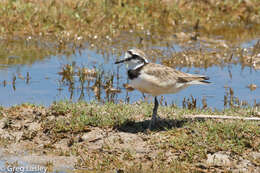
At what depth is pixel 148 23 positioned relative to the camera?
60.1 ft

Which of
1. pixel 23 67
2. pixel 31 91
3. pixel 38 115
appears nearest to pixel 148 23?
pixel 23 67

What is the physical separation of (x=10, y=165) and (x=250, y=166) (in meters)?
3.34

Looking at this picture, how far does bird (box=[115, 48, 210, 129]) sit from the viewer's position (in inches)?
327

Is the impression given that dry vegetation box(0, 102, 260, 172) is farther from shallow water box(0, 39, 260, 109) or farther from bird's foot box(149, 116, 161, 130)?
shallow water box(0, 39, 260, 109)

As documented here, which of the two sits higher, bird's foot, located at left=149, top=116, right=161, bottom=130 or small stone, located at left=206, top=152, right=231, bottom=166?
bird's foot, located at left=149, top=116, right=161, bottom=130

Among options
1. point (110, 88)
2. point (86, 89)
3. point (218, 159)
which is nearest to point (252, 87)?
point (110, 88)

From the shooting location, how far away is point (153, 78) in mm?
8289

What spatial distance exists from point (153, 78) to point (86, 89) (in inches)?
168

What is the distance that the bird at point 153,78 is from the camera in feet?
27.3

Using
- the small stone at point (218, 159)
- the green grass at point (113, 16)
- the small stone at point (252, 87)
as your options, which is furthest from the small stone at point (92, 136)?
the green grass at point (113, 16)

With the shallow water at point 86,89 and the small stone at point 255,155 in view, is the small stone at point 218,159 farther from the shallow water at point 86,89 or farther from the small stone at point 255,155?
the shallow water at point 86,89

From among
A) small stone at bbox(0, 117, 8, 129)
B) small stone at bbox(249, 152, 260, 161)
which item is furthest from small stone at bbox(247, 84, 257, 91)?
small stone at bbox(0, 117, 8, 129)

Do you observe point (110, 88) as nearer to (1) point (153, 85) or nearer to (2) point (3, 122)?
(2) point (3, 122)

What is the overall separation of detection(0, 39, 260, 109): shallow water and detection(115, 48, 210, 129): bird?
7.45 feet
